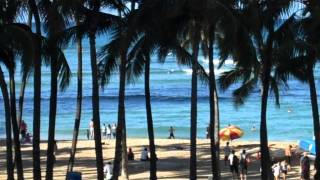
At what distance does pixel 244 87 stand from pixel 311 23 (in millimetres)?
8019

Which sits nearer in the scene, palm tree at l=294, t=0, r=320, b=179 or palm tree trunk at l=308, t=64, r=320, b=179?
palm tree at l=294, t=0, r=320, b=179

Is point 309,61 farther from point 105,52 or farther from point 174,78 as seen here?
point 174,78

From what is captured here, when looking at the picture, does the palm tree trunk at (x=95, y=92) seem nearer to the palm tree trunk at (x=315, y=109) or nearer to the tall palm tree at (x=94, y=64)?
the tall palm tree at (x=94, y=64)

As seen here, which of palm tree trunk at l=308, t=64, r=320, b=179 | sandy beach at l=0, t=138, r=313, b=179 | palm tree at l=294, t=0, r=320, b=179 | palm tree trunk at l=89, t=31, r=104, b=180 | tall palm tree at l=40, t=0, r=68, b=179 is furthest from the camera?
sandy beach at l=0, t=138, r=313, b=179

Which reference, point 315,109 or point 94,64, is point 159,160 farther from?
point 94,64

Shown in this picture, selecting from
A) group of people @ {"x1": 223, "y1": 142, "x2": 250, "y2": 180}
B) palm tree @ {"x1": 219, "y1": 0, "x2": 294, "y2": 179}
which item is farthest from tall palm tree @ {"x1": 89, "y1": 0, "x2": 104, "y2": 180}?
group of people @ {"x1": 223, "y1": 142, "x2": 250, "y2": 180}

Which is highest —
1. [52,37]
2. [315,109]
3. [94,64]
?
[52,37]

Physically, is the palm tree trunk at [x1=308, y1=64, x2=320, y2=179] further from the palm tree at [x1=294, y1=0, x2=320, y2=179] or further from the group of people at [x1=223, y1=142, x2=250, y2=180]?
the group of people at [x1=223, y1=142, x2=250, y2=180]

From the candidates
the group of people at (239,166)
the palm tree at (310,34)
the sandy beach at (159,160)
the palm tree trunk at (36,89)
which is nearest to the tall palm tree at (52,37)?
the palm tree trunk at (36,89)

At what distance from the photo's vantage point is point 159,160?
33312mm

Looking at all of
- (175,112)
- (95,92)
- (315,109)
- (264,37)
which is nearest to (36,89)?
(95,92)

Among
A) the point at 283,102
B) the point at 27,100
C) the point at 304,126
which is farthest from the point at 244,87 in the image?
the point at 27,100

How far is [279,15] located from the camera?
66.0 ft

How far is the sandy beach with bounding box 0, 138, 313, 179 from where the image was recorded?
29.6 metres
